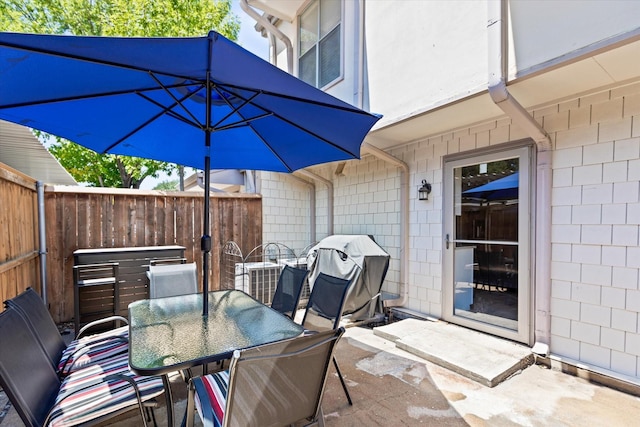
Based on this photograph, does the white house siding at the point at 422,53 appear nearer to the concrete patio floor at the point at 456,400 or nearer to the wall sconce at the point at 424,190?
the wall sconce at the point at 424,190

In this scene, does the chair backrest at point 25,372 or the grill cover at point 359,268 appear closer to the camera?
the chair backrest at point 25,372

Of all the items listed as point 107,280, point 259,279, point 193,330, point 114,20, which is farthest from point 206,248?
point 114,20

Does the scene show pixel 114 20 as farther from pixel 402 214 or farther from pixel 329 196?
pixel 402 214

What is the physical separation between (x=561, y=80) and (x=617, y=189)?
1044mm

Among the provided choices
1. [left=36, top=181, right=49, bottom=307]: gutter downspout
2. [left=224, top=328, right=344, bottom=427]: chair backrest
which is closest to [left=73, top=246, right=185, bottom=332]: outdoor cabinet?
[left=36, top=181, right=49, bottom=307]: gutter downspout

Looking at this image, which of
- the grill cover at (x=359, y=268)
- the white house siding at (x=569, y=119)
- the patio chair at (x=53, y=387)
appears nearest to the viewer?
the patio chair at (x=53, y=387)

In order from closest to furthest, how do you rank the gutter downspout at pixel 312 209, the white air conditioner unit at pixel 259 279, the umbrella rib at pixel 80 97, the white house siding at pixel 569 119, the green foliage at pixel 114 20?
the umbrella rib at pixel 80 97 < the white house siding at pixel 569 119 < the white air conditioner unit at pixel 259 279 < the gutter downspout at pixel 312 209 < the green foliage at pixel 114 20

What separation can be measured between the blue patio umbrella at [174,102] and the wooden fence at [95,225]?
1039 millimetres

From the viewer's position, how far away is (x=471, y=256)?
4.03 m

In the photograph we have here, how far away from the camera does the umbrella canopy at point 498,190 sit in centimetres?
357

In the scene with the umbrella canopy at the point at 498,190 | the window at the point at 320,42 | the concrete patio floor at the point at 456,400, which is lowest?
the concrete patio floor at the point at 456,400

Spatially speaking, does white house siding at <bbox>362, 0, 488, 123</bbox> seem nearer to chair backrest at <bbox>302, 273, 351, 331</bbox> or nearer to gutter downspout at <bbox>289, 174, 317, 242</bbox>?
chair backrest at <bbox>302, 273, 351, 331</bbox>

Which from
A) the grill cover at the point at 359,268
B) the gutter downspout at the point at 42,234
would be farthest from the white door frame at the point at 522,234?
the gutter downspout at the point at 42,234

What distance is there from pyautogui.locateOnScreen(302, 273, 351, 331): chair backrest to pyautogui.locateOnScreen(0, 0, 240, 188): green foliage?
821 centimetres
